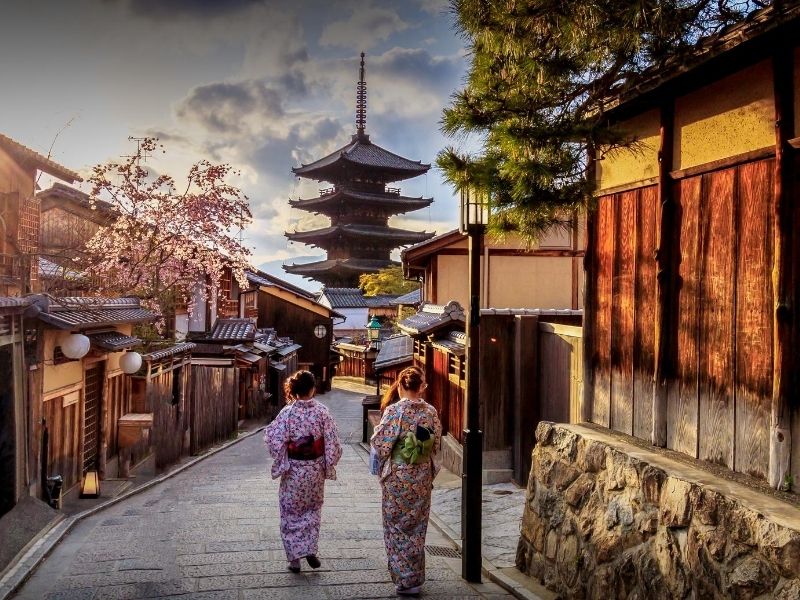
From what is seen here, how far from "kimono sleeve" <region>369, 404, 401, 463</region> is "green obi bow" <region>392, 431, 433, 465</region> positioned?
0.24 ft

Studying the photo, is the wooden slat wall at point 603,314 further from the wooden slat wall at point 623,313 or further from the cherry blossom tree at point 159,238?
the cherry blossom tree at point 159,238

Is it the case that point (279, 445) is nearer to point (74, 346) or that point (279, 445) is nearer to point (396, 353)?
point (74, 346)

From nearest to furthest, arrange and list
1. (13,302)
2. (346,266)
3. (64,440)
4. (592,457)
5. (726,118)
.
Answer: (726,118)
(592,457)
(13,302)
(64,440)
(346,266)

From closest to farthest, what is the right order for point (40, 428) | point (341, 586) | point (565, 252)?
point (341, 586) < point (40, 428) < point (565, 252)

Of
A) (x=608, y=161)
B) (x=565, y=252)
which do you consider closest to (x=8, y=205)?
(x=608, y=161)

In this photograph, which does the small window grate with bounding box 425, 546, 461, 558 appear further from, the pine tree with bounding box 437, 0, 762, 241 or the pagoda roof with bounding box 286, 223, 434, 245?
the pagoda roof with bounding box 286, 223, 434, 245

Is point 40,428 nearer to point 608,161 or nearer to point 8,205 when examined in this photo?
point 8,205

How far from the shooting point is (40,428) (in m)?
8.62

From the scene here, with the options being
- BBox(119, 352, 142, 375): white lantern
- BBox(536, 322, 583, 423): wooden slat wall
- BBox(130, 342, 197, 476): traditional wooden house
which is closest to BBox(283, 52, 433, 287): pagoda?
BBox(130, 342, 197, 476): traditional wooden house

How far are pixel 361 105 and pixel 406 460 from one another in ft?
156

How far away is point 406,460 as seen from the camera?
5512 millimetres

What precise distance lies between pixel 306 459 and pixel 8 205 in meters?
5.83

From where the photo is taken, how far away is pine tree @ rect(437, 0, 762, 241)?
174 inches

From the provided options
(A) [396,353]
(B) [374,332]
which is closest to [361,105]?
(B) [374,332]
